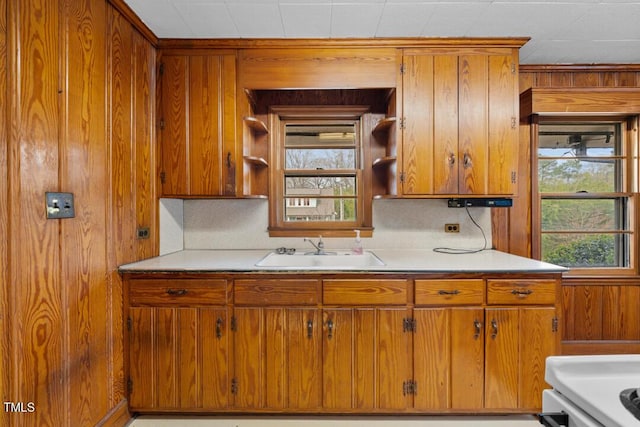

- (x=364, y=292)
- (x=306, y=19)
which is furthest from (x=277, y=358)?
(x=306, y=19)

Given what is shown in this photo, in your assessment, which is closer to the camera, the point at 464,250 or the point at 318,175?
the point at 464,250

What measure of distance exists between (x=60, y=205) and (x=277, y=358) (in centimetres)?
139

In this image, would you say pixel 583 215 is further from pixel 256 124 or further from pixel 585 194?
pixel 256 124

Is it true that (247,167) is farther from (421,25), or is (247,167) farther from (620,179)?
(620,179)

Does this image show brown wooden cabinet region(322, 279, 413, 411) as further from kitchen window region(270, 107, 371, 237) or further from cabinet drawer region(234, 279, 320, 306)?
kitchen window region(270, 107, 371, 237)

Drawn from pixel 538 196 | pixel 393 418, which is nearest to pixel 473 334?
pixel 393 418

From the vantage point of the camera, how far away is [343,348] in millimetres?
1911

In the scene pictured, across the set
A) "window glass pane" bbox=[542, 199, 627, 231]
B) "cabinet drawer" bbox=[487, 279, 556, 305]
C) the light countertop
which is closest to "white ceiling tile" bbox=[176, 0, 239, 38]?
the light countertop

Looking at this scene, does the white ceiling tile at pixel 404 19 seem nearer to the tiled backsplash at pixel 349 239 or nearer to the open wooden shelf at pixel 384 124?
the open wooden shelf at pixel 384 124

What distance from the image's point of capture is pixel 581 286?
2703 mm

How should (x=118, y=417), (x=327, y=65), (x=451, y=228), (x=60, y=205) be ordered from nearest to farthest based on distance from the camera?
(x=60, y=205) < (x=118, y=417) < (x=327, y=65) < (x=451, y=228)

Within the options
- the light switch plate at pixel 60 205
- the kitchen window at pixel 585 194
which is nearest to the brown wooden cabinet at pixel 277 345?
the light switch plate at pixel 60 205

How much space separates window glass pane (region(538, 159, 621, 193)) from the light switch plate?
3364mm

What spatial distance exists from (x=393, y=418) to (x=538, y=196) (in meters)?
2.13
